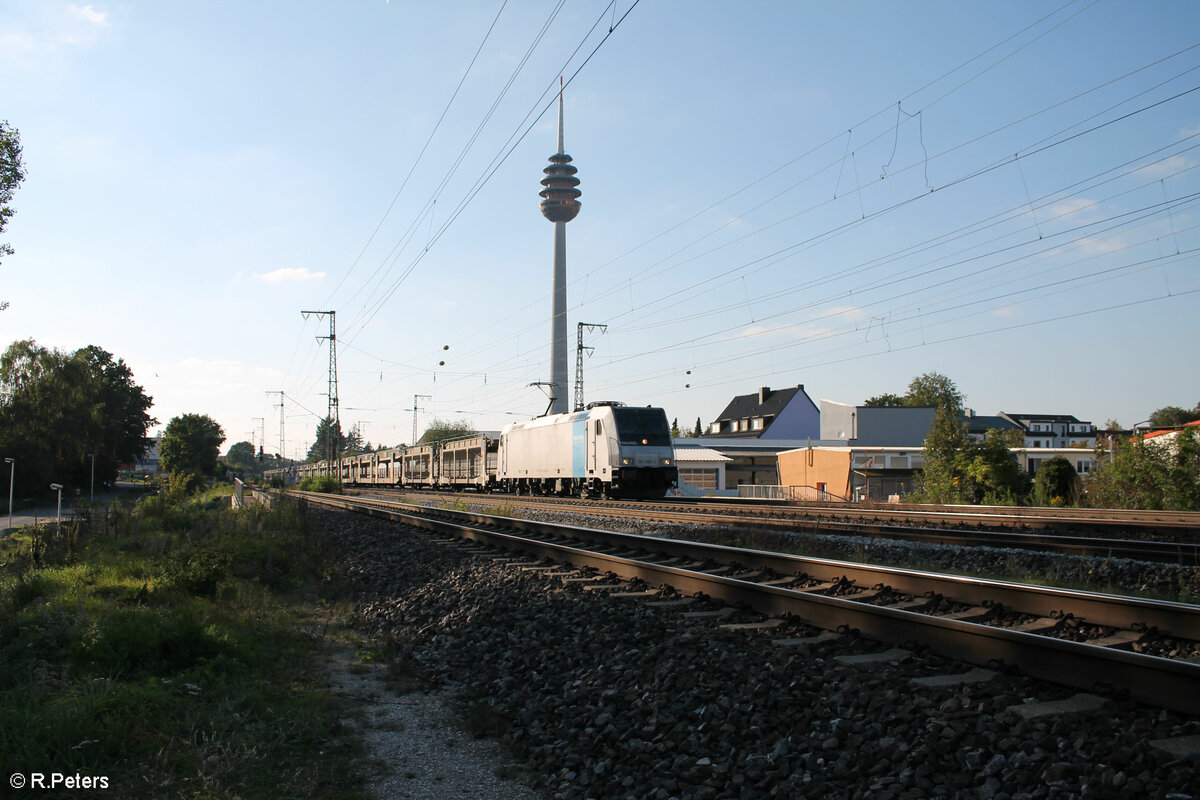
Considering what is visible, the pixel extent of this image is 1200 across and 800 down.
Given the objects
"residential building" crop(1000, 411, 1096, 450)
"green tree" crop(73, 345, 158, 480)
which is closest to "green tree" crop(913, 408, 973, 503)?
"green tree" crop(73, 345, 158, 480)

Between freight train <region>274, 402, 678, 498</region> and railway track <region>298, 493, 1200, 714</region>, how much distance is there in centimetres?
1608

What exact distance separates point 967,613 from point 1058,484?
66.4 feet

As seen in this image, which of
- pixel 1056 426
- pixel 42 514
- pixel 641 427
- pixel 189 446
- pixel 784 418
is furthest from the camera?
pixel 1056 426

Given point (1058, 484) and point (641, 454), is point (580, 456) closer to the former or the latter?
point (641, 454)

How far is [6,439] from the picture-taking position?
59.2 metres

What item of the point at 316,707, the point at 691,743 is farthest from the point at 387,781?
the point at 691,743

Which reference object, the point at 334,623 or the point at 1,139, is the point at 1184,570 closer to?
the point at 334,623

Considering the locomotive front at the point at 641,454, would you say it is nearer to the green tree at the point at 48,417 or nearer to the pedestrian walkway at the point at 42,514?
the pedestrian walkway at the point at 42,514

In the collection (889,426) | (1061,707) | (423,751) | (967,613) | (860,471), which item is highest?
(889,426)

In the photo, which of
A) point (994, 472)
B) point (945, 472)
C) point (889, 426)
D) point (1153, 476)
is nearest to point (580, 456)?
point (945, 472)

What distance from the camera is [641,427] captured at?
86.9ft

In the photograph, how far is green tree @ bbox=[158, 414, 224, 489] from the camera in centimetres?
8856

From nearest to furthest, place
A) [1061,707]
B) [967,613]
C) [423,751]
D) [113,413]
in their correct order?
[1061,707], [423,751], [967,613], [113,413]

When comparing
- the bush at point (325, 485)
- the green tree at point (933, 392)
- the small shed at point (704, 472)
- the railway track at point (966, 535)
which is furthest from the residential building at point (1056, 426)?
the railway track at point (966, 535)
